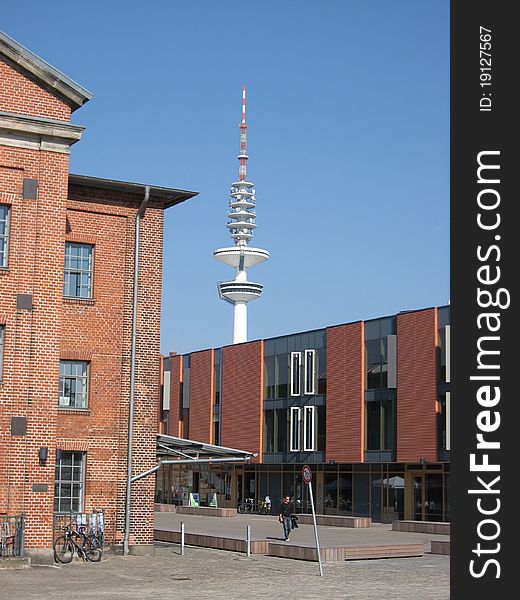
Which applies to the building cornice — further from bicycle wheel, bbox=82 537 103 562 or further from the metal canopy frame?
bicycle wheel, bbox=82 537 103 562

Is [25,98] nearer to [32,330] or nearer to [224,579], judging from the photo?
[32,330]

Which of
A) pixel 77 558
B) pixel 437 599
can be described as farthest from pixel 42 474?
pixel 437 599

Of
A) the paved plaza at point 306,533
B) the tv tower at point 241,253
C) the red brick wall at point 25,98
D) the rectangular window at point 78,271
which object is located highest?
the tv tower at point 241,253

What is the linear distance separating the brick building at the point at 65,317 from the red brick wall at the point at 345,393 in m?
26.3

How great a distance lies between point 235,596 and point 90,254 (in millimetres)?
12382

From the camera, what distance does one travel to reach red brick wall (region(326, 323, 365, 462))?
184 feet

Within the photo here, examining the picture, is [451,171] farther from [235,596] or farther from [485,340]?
[235,596]

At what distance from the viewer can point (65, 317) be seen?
2978cm

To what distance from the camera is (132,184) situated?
102ft

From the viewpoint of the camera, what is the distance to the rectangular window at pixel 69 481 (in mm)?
29203

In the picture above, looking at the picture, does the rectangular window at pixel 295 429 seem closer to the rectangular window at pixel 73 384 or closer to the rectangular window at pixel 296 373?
the rectangular window at pixel 296 373

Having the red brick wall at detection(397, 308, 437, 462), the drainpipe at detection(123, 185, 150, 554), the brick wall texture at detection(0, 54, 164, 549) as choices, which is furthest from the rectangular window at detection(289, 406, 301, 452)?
the drainpipe at detection(123, 185, 150, 554)

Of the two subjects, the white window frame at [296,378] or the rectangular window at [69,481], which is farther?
the white window frame at [296,378]

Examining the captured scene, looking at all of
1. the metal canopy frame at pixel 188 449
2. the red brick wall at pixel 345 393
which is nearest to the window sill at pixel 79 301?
the metal canopy frame at pixel 188 449
